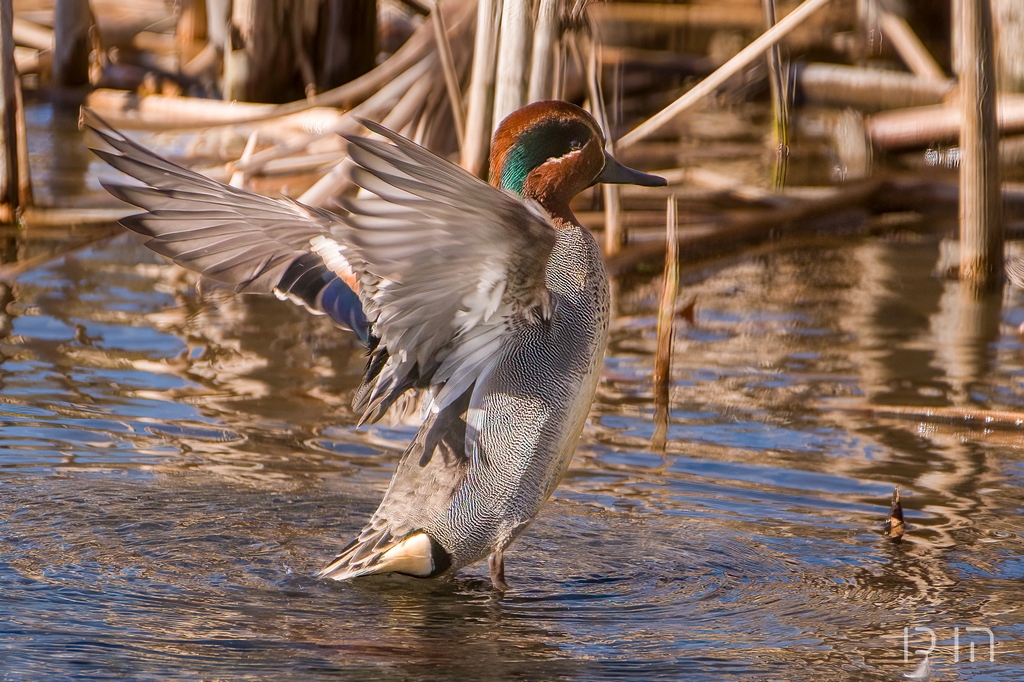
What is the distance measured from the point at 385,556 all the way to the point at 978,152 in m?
3.80

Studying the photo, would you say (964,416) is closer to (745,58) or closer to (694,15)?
(745,58)

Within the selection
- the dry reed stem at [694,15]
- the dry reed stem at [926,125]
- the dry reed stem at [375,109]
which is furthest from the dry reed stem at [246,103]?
the dry reed stem at [694,15]

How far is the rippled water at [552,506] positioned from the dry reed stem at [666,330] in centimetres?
8

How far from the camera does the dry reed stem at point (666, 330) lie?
5.16 meters

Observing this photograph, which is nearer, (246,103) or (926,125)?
(926,125)

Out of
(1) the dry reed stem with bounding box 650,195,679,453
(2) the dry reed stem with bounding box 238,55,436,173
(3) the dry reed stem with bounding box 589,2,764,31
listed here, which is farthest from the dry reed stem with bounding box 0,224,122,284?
(3) the dry reed stem with bounding box 589,2,764,31

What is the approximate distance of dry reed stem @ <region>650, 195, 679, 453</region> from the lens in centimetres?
516

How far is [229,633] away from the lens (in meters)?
3.41

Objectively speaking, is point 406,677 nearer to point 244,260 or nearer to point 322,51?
point 244,260

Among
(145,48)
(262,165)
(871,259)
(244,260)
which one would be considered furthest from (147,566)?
(145,48)

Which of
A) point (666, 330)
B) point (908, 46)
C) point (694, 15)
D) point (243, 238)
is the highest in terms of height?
point (694, 15)

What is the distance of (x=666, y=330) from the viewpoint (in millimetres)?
5238

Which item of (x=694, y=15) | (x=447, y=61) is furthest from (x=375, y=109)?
(x=694, y=15)

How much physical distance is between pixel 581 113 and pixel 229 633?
5.42 ft
